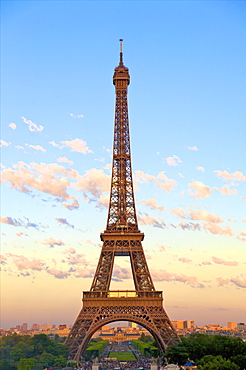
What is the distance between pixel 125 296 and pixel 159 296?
197 inches

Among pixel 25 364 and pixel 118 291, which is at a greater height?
pixel 118 291

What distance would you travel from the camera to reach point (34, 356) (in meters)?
69.1

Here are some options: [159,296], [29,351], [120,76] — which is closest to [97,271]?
[159,296]

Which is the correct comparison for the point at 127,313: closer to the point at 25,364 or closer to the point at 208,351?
the point at 208,351

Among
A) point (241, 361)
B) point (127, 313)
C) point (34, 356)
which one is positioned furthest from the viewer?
point (34, 356)

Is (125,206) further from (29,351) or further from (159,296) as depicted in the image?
(29,351)

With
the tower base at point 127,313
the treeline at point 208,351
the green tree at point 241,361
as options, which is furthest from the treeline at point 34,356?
the green tree at point 241,361

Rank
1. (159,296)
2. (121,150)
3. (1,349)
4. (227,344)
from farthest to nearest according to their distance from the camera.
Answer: (121,150)
(159,296)
(1,349)
(227,344)

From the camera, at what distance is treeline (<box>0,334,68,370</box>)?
192ft

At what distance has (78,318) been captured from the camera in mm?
64750

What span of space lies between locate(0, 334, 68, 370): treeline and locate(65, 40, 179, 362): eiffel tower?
7.72 ft

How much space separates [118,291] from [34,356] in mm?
16140

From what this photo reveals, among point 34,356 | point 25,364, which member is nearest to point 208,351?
point 25,364

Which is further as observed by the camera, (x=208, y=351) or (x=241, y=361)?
(x=208, y=351)
